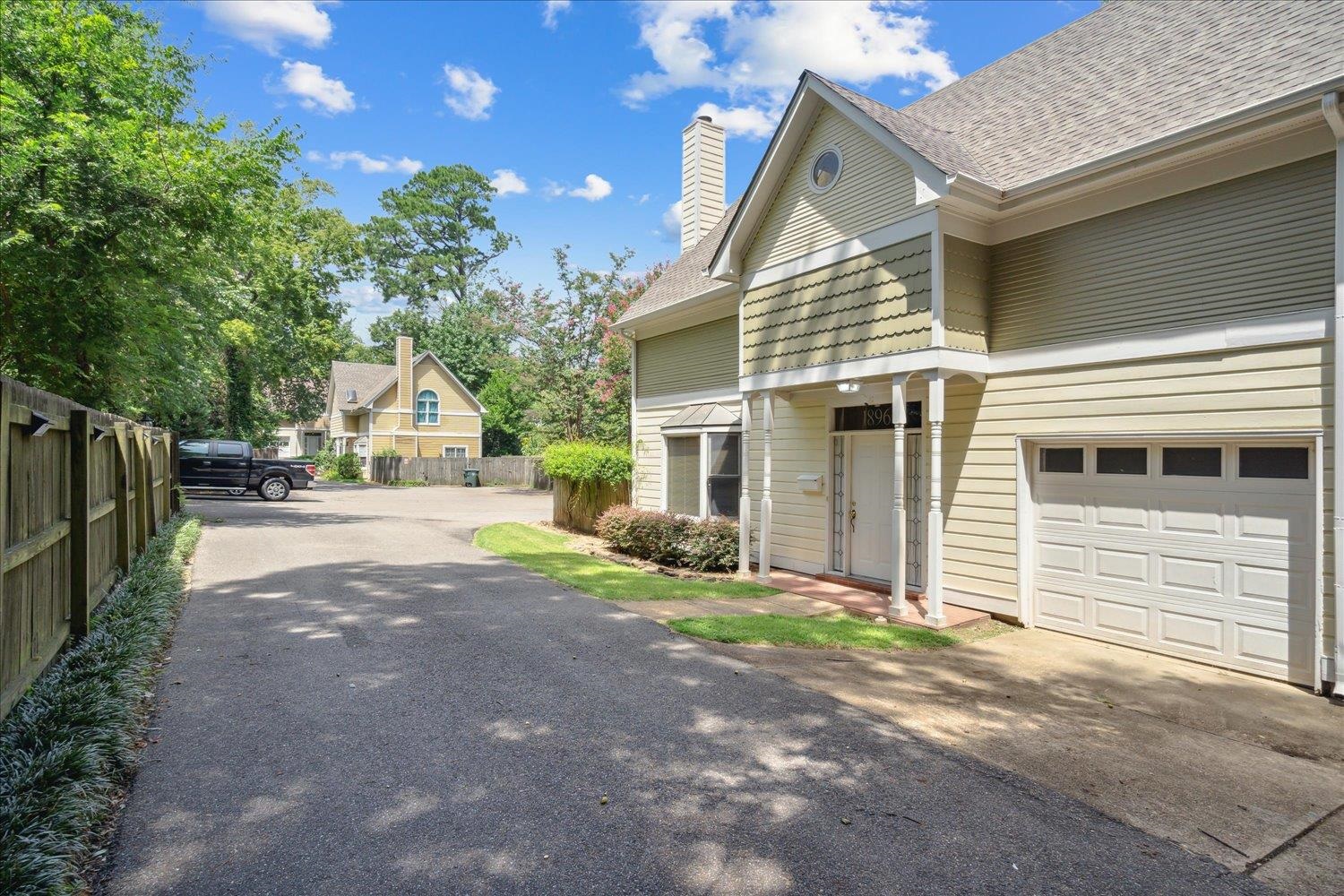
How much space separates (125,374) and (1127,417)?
51.1 feet

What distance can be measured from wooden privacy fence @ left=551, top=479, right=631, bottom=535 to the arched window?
24.7 metres

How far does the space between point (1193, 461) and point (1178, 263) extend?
188 centimetres

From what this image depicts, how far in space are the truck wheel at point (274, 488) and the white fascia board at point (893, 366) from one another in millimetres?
19021

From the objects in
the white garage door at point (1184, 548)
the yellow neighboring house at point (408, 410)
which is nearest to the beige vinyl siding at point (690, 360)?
the white garage door at point (1184, 548)

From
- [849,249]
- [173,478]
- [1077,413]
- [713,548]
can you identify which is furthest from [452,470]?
[1077,413]

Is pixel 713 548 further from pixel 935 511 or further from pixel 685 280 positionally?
pixel 685 280

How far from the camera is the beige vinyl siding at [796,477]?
10312mm

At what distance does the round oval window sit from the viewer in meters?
9.08

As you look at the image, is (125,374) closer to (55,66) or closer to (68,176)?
(68,176)

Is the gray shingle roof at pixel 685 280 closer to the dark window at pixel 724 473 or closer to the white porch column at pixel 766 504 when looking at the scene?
the dark window at pixel 724 473

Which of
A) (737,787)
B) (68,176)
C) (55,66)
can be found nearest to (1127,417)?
(737,787)

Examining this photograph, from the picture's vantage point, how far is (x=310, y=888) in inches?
113

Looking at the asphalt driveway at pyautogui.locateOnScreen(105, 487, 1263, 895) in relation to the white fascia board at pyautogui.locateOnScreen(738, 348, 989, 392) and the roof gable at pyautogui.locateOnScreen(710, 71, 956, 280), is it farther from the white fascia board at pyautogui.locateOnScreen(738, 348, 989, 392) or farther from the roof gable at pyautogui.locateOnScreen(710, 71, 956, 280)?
the roof gable at pyautogui.locateOnScreen(710, 71, 956, 280)

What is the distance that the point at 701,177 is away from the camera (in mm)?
15258
